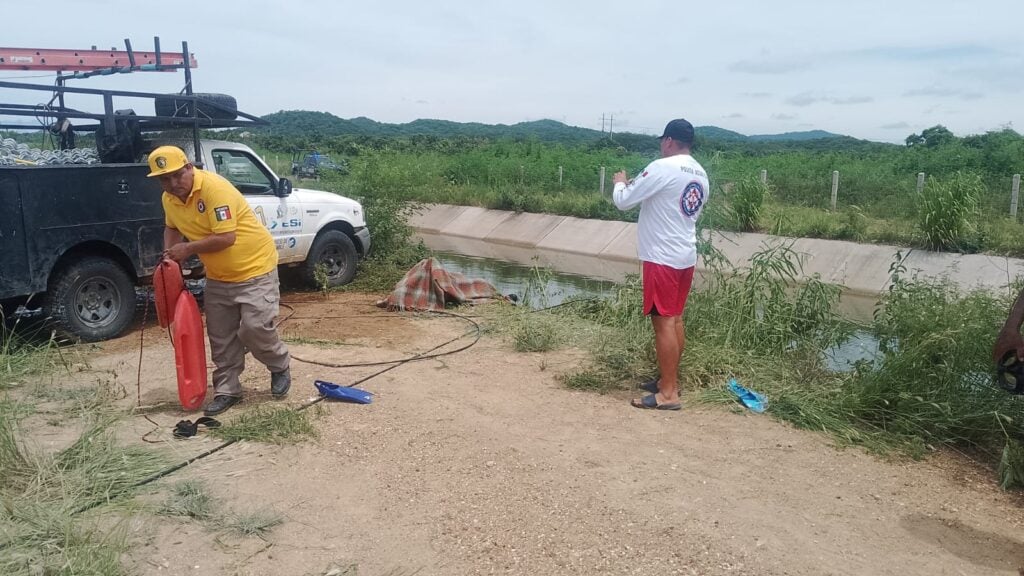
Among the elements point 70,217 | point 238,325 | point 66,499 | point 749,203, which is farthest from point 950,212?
point 66,499

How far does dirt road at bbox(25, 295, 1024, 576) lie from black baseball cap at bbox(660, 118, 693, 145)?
6.19ft

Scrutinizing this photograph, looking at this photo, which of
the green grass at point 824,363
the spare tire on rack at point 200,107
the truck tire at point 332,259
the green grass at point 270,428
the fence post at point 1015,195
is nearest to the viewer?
the green grass at point 270,428

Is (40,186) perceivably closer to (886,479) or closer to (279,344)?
(279,344)

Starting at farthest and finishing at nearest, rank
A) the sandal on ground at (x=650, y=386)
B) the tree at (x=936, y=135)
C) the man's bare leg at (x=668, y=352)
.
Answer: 1. the tree at (x=936, y=135)
2. the sandal on ground at (x=650, y=386)
3. the man's bare leg at (x=668, y=352)

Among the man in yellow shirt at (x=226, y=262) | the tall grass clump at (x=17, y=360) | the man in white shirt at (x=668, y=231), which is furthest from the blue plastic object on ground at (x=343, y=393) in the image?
the man in white shirt at (x=668, y=231)

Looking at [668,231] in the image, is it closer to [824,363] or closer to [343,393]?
[824,363]

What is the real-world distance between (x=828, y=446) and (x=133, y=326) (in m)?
6.70

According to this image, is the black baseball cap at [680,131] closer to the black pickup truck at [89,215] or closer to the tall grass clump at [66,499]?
the tall grass clump at [66,499]

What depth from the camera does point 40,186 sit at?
252 inches

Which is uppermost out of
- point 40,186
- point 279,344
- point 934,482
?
point 40,186

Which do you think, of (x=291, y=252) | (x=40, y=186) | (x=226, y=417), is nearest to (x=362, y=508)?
(x=226, y=417)

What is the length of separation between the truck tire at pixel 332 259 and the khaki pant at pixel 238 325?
4.20 m

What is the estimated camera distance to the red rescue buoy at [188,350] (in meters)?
4.93

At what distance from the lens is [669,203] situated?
203 inches
